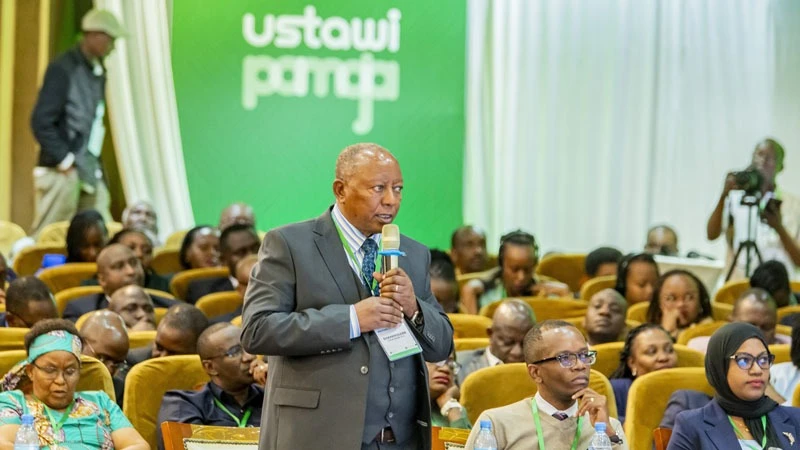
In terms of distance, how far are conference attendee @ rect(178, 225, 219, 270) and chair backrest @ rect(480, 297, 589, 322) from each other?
8.70 ft

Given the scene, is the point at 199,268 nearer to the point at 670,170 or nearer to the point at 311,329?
the point at 670,170

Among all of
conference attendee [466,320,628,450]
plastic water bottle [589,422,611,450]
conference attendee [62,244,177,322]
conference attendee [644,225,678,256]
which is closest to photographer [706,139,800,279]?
conference attendee [644,225,678,256]

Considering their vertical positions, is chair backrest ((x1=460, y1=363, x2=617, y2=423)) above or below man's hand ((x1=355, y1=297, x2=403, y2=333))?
below

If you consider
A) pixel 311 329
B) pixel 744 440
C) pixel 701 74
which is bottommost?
pixel 744 440

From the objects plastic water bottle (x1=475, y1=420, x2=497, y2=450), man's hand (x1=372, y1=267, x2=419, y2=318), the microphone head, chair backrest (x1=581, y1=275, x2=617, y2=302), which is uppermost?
the microphone head

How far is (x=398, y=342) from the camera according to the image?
11.5ft

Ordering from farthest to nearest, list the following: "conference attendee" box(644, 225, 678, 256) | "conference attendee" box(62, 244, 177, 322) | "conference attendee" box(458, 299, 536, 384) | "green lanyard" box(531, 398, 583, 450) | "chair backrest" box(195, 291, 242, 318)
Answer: "conference attendee" box(644, 225, 678, 256)
"conference attendee" box(62, 244, 177, 322)
"chair backrest" box(195, 291, 242, 318)
"conference attendee" box(458, 299, 536, 384)
"green lanyard" box(531, 398, 583, 450)

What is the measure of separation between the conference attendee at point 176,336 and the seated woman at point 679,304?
9.27 feet

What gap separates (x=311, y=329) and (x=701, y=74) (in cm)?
1031

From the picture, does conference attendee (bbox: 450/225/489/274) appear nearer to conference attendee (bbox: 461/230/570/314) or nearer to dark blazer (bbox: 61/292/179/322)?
conference attendee (bbox: 461/230/570/314)

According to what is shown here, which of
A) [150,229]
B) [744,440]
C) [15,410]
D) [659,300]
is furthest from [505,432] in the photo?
[150,229]

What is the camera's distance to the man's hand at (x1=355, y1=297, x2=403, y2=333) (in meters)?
3.44

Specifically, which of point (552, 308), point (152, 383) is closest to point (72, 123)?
point (552, 308)

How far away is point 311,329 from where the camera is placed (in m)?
3.43
